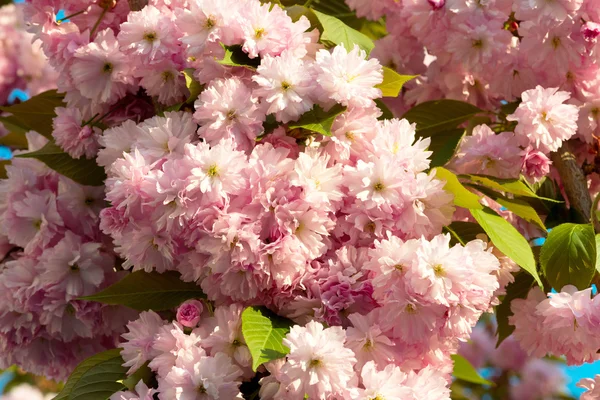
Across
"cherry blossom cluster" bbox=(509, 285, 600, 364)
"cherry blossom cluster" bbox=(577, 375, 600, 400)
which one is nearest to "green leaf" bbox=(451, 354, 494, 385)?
"cherry blossom cluster" bbox=(509, 285, 600, 364)

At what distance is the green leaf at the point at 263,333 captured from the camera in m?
1.11

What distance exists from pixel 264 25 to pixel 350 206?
1.01 ft

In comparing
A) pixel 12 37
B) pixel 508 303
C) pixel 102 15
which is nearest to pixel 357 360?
pixel 508 303

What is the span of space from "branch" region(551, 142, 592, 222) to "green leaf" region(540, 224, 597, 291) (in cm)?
15

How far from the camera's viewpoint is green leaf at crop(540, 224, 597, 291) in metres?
1.29

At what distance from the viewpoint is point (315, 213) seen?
3.82 feet

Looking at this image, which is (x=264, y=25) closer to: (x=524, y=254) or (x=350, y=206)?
(x=350, y=206)

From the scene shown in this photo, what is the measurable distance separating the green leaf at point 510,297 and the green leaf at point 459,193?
26cm

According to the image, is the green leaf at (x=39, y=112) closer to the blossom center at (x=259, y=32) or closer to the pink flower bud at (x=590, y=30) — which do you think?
the blossom center at (x=259, y=32)

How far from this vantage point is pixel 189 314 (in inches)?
48.2

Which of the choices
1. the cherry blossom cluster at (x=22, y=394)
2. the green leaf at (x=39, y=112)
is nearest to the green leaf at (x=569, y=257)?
the green leaf at (x=39, y=112)

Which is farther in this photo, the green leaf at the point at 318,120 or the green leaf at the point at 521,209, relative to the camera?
the green leaf at the point at 521,209

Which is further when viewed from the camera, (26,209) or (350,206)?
(26,209)

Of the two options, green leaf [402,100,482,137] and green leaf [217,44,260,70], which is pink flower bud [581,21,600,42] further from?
green leaf [217,44,260,70]
